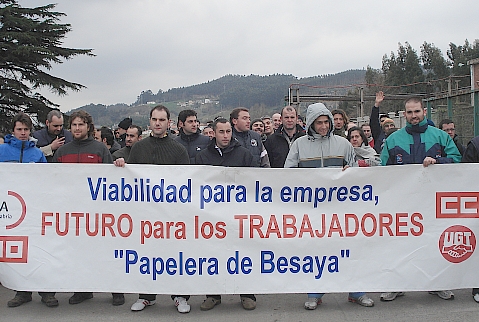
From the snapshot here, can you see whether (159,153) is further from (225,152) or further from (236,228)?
(236,228)

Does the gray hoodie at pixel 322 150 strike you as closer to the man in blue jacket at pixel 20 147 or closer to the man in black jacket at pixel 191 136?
the man in black jacket at pixel 191 136

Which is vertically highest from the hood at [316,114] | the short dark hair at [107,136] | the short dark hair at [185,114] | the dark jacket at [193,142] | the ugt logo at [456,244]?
the short dark hair at [185,114]

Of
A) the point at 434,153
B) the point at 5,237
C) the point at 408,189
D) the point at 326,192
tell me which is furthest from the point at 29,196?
the point at 434,153

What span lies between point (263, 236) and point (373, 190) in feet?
3.89

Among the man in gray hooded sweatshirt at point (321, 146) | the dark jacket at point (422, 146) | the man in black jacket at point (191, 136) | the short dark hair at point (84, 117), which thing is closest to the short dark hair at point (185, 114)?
the man in black jacket at point (191, 136)

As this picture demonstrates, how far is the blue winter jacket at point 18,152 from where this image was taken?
17.7 feet

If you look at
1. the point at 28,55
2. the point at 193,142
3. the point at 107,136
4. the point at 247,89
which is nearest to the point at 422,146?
the point at 193,142

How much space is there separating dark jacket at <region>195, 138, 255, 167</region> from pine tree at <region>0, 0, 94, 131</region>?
20.8 m

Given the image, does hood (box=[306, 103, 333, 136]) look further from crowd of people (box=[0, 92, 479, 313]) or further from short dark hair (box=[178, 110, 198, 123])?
short dark hair (box=[178, 110, 198, 123])

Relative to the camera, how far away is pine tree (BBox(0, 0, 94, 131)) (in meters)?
23.7

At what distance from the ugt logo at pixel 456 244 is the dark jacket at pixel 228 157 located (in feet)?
6.73

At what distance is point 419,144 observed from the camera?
5.15m

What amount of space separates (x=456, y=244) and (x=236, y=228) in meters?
2.17

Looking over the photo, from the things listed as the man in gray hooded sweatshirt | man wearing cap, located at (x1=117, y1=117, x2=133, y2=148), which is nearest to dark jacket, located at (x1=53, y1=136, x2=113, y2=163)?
the man in gray hooded sweatshirt
